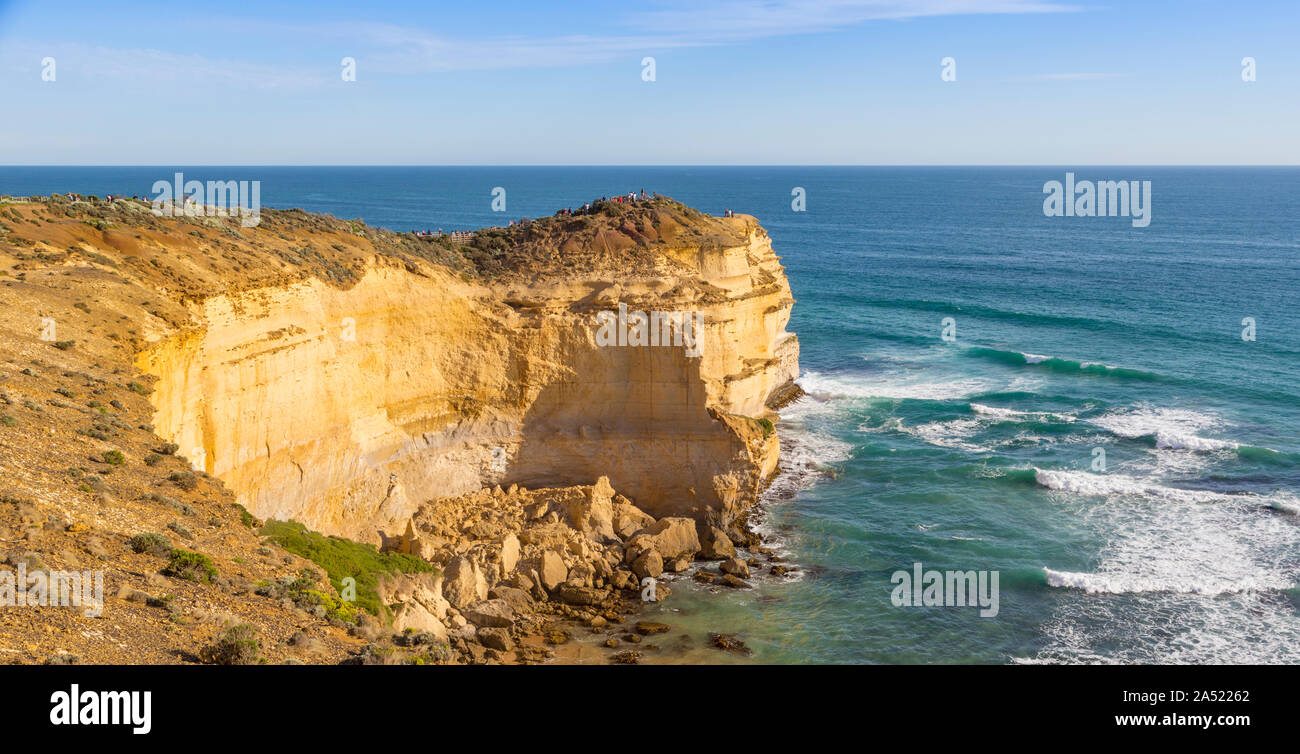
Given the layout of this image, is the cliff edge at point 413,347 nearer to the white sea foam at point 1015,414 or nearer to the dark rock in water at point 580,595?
the dark rock in water at point 580,595

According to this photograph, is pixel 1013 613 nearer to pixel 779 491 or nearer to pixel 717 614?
pixel 717 614

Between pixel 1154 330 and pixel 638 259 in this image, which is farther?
pixel 1154 330

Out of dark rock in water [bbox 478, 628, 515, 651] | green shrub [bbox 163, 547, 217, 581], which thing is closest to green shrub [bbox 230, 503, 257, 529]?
green shrub [bbox 163, 547, 217, 581]

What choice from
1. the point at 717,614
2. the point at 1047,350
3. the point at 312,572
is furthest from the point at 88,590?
the point at 1047,350

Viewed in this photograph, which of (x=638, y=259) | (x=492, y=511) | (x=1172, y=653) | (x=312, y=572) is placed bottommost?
(x=1172, y=653)

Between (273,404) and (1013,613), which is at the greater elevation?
(273,404)
